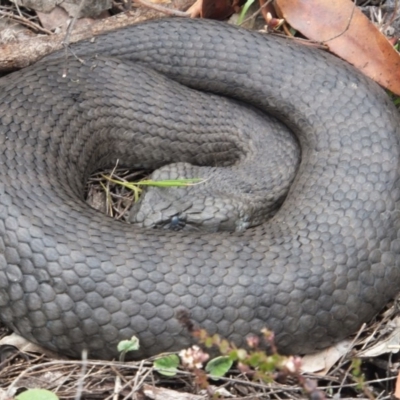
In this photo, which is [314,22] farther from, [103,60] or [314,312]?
[314,312]

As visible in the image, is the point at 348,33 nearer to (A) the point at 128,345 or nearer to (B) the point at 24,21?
(B) the point at 24,21

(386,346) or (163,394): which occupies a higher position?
(386,346)

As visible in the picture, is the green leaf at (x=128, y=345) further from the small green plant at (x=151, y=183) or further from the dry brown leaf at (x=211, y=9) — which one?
the dry brown leaf at (x=211, y=9)

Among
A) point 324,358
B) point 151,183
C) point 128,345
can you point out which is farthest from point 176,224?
point 324,358

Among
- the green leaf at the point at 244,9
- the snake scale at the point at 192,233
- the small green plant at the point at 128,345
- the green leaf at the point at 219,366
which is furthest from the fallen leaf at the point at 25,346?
the green leaf at the point at 244,9

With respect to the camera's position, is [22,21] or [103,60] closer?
[103,60]

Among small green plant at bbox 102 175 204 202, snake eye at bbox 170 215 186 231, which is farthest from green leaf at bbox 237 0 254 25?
snake eye at bbox 170 215 186 231

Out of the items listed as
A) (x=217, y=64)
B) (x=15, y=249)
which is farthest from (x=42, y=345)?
(x=217, y=64)
